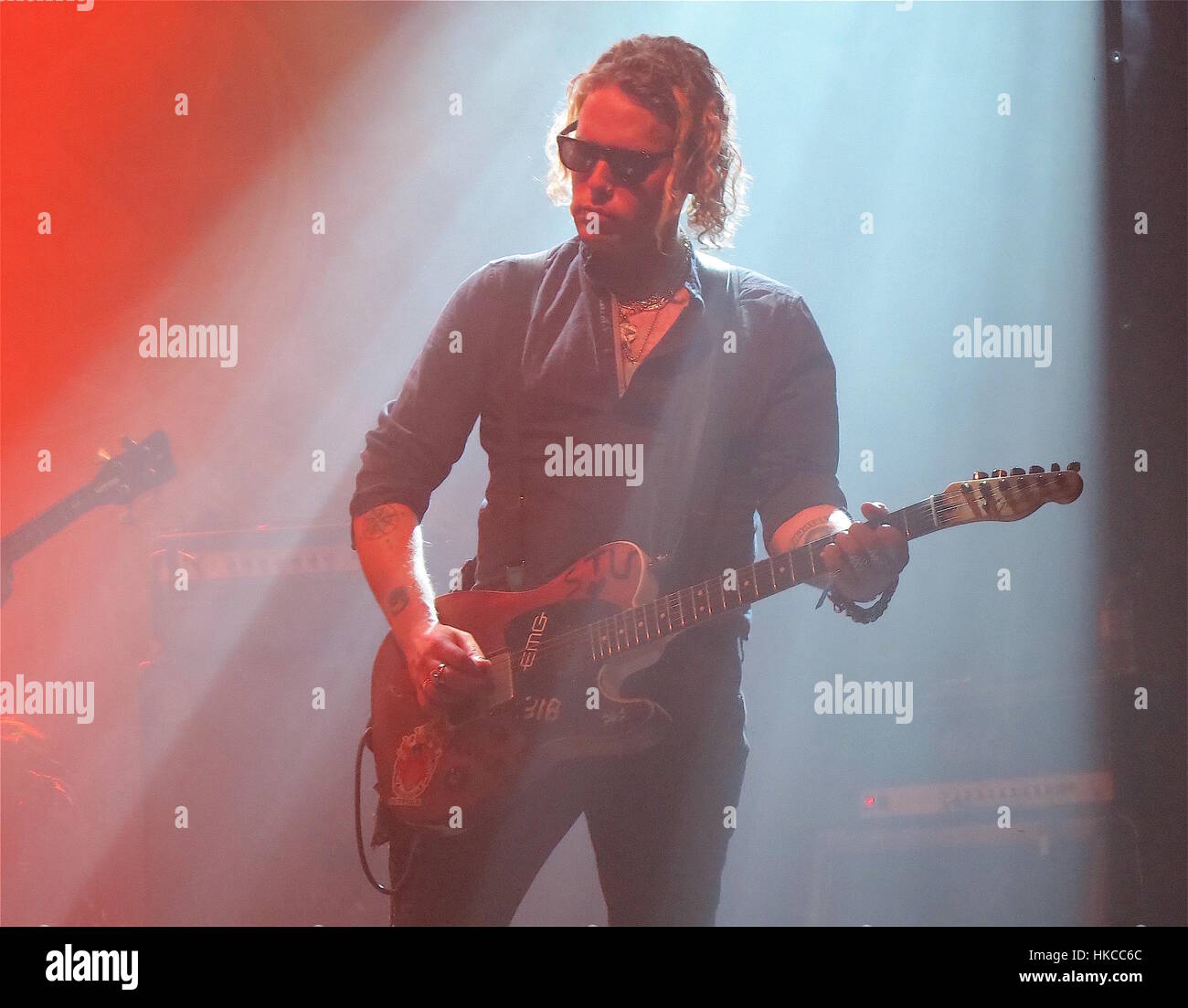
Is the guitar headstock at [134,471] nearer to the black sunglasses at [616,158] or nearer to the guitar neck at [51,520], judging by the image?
the guitar neck at [51,520]

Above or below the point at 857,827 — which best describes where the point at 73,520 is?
above

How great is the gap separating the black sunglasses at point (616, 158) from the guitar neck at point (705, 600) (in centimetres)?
77

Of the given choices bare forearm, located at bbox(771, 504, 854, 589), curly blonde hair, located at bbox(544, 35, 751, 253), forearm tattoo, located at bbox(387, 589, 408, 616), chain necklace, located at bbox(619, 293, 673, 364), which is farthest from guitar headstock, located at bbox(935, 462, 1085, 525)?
forearm tattoo, located at bbox(387, 589, 408, 616)

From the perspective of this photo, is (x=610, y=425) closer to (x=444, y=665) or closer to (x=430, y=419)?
(x=430, y=419)

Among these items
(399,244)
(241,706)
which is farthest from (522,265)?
(241,706)

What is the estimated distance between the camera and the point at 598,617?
1816 millimetres

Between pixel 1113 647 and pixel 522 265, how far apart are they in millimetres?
1566

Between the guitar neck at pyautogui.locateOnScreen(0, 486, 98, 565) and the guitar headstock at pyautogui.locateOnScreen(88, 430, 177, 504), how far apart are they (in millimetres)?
27

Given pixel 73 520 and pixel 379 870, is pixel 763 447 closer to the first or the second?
pixel 379 870

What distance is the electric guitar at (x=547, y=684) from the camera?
5.81ft

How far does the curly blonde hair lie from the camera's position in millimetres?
1987

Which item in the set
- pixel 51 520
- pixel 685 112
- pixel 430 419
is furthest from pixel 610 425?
pixel 51 520

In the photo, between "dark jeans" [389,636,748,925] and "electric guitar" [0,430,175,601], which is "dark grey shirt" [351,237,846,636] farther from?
"electric guitar" [0,430,175,601]

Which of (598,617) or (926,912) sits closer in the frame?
(598,617)
